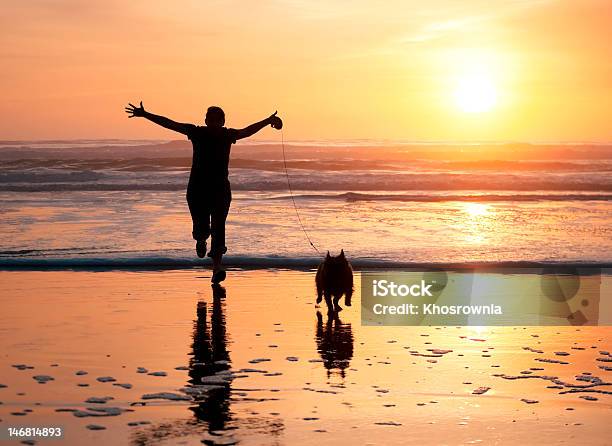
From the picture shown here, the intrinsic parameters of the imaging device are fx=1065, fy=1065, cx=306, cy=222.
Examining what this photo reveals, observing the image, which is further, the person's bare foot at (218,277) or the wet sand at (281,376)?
the person's bare foot at (218,277)

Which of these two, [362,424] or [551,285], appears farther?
[551,285]

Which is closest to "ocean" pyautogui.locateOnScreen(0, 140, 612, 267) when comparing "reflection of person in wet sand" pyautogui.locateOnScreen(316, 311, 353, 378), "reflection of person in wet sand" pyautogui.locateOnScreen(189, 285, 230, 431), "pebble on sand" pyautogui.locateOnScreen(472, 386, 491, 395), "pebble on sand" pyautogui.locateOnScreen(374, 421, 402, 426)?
"reflection of person in wet sand" pyautogui.locateOnScreen(189, 285, 230, 431)

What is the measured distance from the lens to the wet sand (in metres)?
6.00

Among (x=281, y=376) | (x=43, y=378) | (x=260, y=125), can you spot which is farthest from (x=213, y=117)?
(x=43, y=378)

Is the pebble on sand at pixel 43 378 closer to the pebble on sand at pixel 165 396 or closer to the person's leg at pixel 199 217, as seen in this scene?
the pebble on sand at pixel 165 396

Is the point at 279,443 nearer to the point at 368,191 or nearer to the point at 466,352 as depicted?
the point at 466,352

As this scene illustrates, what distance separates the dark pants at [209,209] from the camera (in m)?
11.5

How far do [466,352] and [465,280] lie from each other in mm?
4670

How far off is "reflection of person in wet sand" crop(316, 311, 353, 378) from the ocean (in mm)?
4430

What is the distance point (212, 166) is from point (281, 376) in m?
4.47

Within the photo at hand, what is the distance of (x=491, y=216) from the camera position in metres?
22.2

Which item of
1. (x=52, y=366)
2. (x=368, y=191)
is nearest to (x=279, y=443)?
(x=52, y=366)

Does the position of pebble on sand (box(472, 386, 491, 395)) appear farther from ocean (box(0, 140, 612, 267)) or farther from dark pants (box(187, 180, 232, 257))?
ocean (box(0, 140, 612, 267))

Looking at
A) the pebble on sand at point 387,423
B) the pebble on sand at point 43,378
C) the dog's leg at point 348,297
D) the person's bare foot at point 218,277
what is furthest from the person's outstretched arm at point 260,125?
the pebble on sand at point 387,423
